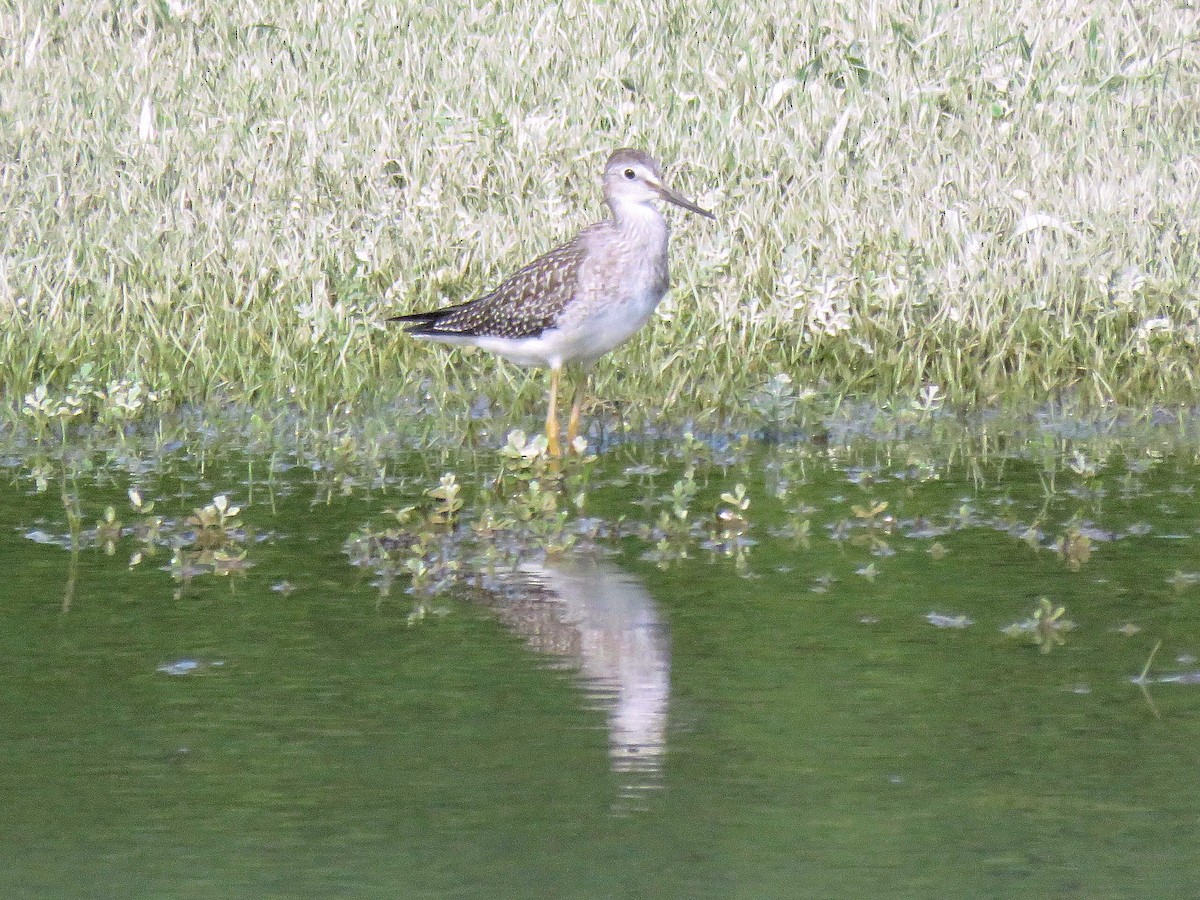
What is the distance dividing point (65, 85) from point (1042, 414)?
23.1 ft

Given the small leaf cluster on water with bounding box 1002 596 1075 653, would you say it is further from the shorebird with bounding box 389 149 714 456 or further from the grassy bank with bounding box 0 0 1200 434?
the grassy bank with bounding box 0 0 1200 434

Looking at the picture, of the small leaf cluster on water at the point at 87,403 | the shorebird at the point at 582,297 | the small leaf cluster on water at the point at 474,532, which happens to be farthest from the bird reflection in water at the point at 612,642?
the small leaf cluster on water at the point at 87,403

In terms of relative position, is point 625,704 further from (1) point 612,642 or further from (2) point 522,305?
(2) point 522,305

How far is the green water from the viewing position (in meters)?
4.01

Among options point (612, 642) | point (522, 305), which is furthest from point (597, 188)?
point (612, 642)

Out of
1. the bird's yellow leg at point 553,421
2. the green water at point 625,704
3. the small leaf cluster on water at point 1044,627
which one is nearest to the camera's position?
the green water at point 625,704

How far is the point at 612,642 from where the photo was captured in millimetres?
5594

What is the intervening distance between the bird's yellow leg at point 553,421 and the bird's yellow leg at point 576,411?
6 cm

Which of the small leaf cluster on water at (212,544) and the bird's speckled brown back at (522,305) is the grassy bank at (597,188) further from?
the small leaf cluster on water at (212,544)

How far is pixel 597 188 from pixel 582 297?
2850mm

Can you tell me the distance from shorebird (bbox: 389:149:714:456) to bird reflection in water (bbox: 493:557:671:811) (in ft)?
7.67

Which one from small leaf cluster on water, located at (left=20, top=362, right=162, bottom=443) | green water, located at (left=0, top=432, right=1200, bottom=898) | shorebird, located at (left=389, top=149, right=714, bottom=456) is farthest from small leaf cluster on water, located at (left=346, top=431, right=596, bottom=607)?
small leaf cluster on water, located at (left=20, top=362, right=162, bottom=443)

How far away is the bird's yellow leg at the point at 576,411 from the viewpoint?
8.83 meters

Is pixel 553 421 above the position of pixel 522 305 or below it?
below
